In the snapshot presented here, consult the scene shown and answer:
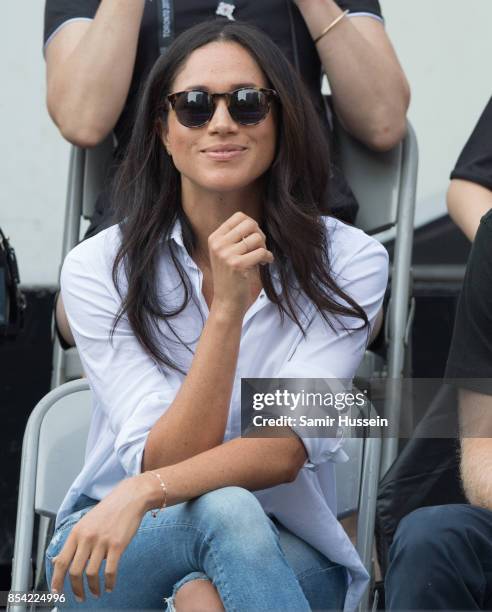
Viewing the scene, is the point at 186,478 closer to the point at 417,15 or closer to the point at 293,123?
the point at 293,123

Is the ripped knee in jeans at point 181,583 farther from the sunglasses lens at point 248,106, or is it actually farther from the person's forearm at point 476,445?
the sunglasses lens at point 248,106

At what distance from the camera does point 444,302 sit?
4.08 metres

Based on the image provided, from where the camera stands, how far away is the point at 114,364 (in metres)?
2.54

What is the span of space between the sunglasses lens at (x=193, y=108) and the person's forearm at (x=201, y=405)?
0.40 meters

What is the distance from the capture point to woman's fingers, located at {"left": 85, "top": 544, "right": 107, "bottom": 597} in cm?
221

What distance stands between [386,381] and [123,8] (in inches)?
40.9

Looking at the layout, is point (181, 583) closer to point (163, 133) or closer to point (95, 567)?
point (95, 567)

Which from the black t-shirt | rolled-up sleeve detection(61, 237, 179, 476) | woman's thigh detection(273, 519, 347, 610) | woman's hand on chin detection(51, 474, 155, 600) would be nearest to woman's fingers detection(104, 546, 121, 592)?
woman's hand on chin detection(51, 474, 155, 600)

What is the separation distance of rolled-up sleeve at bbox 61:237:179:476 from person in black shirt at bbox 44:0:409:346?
52cm

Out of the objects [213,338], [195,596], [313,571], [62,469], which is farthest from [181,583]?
[62,469]

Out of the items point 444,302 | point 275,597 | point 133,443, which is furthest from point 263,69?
point 444,302

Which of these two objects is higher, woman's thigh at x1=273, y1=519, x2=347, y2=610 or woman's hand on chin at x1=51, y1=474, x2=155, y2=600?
woman's hand on chin at x1=51, y1=474, x2=155, y2=600

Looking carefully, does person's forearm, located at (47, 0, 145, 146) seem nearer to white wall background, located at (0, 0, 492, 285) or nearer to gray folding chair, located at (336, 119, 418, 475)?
gray folding chair, located at (336, 119, 418, 475)

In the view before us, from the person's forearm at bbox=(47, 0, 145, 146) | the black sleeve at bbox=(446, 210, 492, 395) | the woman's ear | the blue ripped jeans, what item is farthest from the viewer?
the person's forearm at bbox=(47, 0, 145, 146)
